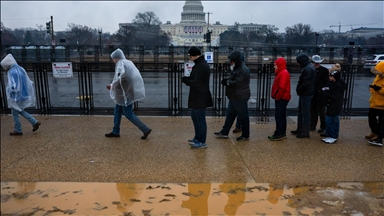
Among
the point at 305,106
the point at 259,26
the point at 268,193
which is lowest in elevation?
the point at 268,193

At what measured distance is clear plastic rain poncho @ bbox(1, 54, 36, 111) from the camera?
6137 mm

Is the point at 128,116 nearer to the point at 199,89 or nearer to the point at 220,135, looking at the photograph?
the point at 199,89

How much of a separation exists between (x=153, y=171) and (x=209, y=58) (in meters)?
18.6

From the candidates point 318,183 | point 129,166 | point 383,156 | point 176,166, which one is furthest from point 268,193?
point 383,156

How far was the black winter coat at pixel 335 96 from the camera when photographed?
6219mm

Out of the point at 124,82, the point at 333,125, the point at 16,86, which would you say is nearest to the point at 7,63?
the point at 16,86

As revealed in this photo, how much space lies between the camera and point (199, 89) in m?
5.72

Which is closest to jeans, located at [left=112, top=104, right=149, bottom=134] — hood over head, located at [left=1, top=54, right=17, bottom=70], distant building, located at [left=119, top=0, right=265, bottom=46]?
hood over head, located at [left=1, top=54, right=17, bottom=70]

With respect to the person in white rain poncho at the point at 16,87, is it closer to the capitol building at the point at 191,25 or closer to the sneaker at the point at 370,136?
the sneaker at the point at 370,136

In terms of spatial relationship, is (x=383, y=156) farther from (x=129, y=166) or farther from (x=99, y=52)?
(x=99, y=52)

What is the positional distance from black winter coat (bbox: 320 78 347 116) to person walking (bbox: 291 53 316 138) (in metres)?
0.34

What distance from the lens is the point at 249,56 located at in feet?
97.1

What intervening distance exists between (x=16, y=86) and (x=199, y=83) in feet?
10.7

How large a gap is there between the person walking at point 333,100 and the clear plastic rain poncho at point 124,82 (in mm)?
3459
